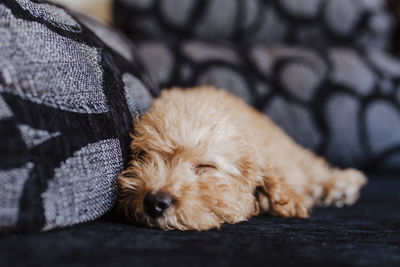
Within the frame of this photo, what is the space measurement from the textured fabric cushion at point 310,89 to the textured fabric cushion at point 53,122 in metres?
0.86

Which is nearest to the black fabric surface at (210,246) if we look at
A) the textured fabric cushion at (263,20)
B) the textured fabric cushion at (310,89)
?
the textured fabric cushion at (310,89)

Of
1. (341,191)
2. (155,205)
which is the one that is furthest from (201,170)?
(341,191)

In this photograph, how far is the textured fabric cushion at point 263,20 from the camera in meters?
1.95

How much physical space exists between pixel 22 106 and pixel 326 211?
1.08 metres

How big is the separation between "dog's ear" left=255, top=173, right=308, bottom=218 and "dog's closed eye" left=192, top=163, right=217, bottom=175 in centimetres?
20

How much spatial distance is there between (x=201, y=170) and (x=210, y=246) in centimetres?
37

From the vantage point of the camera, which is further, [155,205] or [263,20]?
[263,20]

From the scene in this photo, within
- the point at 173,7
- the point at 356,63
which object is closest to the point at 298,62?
the point at 356,63

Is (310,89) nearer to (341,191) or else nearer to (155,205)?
(341,191)

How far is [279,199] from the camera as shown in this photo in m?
1.14

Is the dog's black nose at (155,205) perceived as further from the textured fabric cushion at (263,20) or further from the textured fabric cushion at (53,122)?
the textured fabric cushion at (263,20)

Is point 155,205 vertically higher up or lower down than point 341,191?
lower down

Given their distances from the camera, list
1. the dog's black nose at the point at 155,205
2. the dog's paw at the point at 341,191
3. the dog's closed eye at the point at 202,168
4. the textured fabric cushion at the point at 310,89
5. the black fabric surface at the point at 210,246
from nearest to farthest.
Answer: the black fabric surface at the point at 210,246 → the dog's black nose at the point at 155,205 → the dog's closed eye at the point at 202,168 → the dog's paw at the point at 341,191 → the textured fabric cushion at the point at 310,89

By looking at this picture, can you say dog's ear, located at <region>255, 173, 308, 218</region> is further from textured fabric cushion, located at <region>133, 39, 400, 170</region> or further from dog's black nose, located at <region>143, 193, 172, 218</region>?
textured fabric cushion, located at <region>133, 39, 400, 170</region>
